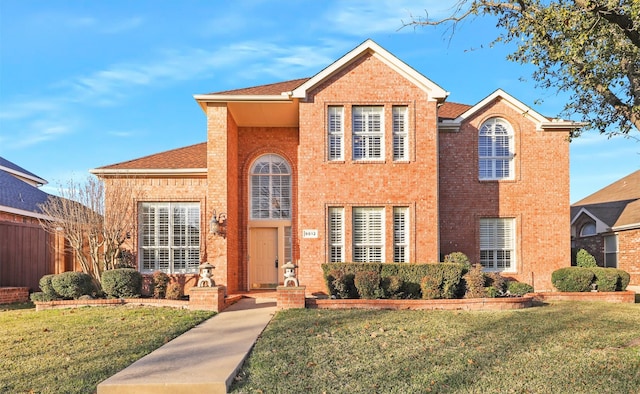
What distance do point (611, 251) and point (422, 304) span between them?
13797mm

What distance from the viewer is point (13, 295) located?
15.7 metres

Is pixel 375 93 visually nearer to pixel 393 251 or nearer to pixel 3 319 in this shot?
pixel 393 251

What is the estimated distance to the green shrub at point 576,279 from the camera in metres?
16.0

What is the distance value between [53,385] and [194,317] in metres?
5.22

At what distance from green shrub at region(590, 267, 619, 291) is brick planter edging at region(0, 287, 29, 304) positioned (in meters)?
18.0

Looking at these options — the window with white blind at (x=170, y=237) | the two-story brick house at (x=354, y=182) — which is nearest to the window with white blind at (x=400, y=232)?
the two-story brick house at (x=354, y=182)

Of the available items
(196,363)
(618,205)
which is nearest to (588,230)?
(618,205)

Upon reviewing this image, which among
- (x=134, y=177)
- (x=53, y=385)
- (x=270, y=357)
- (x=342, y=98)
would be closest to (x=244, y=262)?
(x=134, y=177)

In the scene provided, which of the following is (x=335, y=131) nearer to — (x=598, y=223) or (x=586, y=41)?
(x=586, y=41)

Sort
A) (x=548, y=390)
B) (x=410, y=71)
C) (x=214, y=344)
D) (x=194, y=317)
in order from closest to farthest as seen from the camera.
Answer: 1. (x=548, y=390)
2. (x=214, y=344)
3. (x=194, y=317)
4. (x=410, y=71)

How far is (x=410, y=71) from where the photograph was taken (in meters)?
15.7

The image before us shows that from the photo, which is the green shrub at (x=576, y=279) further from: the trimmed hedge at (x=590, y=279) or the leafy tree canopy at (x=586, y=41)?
the leafy tree canopy at (x=586, y=41)

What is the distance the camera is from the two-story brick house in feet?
51.7

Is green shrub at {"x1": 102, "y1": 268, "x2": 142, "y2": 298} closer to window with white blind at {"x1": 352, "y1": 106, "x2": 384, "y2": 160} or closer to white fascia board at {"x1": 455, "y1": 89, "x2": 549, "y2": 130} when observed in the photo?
window with white blind at {"x1": 352, "y1": 106, "x2": 384, "y2": 160}
